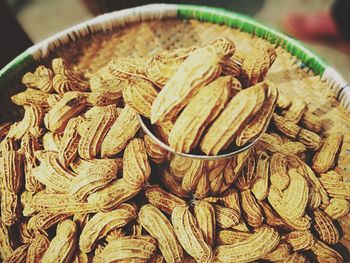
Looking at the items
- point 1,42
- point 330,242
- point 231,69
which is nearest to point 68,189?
point 231,69

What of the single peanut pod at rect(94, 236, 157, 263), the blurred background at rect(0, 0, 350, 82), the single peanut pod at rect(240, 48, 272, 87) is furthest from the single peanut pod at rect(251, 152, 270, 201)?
the blurred background at rect(0, 0, 350, 82)

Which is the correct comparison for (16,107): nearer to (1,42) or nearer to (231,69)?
(1,42)

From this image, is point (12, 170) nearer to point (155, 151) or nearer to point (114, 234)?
point (114, 234)

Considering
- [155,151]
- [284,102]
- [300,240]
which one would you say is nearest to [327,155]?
[284,102]

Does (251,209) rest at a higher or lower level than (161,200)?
lower

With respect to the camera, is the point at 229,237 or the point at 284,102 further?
the point at 284,102
